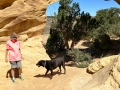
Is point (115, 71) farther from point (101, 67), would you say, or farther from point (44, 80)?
point (44, 80)

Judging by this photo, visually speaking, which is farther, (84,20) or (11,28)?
(84,20)

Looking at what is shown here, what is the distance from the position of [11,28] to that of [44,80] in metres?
2.69

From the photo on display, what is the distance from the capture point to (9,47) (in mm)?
6621

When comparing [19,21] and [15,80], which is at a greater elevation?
[19,21]

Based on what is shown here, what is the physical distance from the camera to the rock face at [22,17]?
815cm

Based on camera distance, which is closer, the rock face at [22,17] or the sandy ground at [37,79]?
the sandy ground at [37,79]

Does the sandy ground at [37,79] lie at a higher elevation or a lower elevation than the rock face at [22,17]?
lower

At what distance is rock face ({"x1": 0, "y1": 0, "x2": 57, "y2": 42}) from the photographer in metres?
8.15

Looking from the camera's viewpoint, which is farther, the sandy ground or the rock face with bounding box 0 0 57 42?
the rock face with bounding box 0 0 57 42

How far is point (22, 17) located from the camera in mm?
8352

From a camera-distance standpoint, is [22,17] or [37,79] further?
[22,17]

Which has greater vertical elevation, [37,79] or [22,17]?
[22,17]

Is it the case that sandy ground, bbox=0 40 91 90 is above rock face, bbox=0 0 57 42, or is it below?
below

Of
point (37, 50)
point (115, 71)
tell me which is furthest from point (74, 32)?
point (115, 71)
